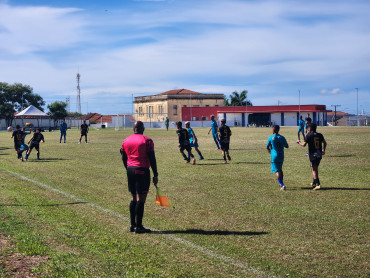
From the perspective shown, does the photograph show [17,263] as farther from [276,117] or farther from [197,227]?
[276,117]

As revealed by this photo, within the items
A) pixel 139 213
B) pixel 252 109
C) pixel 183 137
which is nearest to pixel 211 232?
pixel 139 213

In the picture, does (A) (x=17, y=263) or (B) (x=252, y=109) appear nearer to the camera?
(A) (x=17, y=263)

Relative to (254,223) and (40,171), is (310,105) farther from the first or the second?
(254,223)

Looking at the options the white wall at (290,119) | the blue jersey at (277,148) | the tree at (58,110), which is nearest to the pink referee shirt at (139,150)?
the blue jersey at (277,148)

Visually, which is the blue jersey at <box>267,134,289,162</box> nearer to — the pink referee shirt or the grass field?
the grass field

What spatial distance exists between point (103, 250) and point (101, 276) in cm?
100

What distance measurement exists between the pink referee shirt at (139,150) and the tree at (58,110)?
98206 mm

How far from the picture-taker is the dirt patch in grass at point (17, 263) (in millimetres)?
5298

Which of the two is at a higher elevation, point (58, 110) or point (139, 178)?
point (58, 110)

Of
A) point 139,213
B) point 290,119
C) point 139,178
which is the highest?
point 290,119

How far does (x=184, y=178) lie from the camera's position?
45.2 ft

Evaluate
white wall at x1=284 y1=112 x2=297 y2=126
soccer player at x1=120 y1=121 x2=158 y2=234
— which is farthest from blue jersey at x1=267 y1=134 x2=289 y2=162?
white wall at x1=284 y1=112 x2=297 y2=126

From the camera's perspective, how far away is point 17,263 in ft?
18.5

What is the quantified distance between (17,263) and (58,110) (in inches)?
4005
